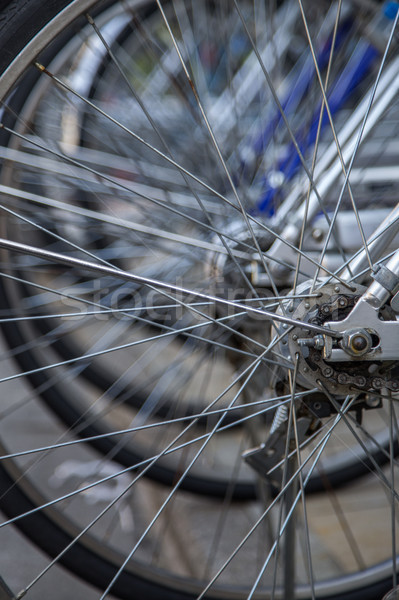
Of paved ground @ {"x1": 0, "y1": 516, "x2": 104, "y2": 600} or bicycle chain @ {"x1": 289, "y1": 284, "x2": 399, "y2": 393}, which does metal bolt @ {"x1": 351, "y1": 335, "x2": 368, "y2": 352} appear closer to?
bicycle chain @ {"x1": 289, "y1": 284, "x2": 399, "y2": 393}

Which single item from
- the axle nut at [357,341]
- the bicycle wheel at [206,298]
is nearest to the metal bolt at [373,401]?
the bicycle wheel at [206,298]

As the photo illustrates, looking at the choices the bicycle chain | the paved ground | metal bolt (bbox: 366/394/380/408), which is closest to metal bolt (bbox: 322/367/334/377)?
the bicycle chain

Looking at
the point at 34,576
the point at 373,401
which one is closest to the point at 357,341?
the point at 373,401

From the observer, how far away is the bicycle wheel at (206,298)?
2.98ft

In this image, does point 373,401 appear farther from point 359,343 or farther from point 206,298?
point 206,298

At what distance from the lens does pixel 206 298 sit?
829 mm

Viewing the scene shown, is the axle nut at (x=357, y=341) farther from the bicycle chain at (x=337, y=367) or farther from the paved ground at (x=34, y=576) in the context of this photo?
the paved ground at (x=34, y=576)

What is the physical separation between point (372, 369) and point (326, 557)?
648 millimetres

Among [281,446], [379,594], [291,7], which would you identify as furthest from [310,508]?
[291,7]

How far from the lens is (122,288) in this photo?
1525mm

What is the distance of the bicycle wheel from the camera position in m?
0.91

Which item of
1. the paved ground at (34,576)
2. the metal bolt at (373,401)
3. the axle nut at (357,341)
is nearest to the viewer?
the axle nut at (357,341)

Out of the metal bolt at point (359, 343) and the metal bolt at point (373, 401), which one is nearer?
the metal bolt at point (359, 343)

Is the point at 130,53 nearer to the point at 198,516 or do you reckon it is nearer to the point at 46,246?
the point at 46,246
